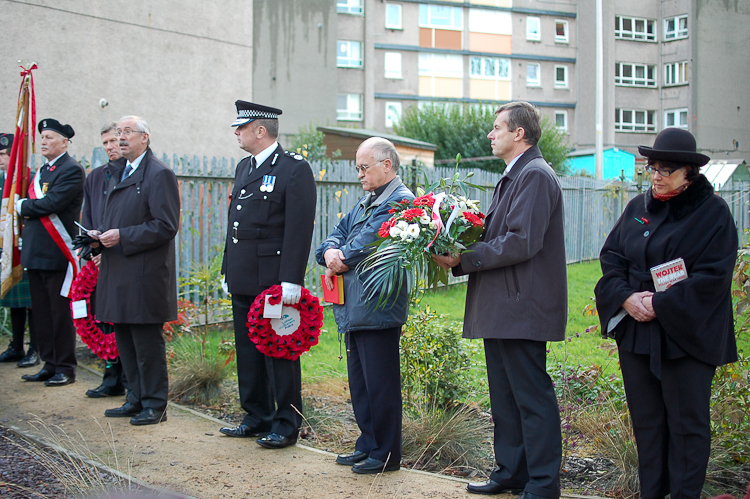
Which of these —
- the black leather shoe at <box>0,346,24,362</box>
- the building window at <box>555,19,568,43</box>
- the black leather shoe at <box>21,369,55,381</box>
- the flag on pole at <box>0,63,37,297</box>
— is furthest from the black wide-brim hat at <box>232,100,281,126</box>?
the building window at <box>555,19,568,43</box>

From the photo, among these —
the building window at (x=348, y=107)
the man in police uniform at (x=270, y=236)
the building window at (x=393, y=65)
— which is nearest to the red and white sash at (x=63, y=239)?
the man in police uniform at (x=270, y=236)

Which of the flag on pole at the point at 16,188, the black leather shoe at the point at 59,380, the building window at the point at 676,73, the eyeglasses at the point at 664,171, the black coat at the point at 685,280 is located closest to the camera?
the black coat at the point at 685,280

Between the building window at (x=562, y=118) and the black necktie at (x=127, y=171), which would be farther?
the building window at (x=562, y=118)

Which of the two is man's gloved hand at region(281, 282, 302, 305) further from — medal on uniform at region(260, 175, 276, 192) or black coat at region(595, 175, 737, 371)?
black coat at region(595, 175, 737, 371)

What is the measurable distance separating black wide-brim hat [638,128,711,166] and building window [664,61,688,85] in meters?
40.4

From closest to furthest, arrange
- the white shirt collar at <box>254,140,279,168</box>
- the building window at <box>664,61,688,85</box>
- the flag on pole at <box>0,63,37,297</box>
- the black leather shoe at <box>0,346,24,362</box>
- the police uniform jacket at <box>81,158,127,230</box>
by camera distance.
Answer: the white shirt collar at <box>254,140,279,168</box> → the police uniform jacket at <box>81,158,127,230</box> → the flag on pole at <box>0,63,37,297</box> → the black leather shoe at <box>0,346,24,362</box> → the building window at <box>664,61,688,85</box>

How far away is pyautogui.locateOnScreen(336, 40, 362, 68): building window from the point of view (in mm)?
36375

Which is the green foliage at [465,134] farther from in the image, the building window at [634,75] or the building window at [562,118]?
the building window at [634,75]

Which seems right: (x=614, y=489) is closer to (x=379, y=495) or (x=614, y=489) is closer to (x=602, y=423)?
(x=602, y=423)

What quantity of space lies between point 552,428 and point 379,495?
3.33ft

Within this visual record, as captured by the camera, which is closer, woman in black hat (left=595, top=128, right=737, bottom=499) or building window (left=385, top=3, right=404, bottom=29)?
woman in black hat (left=595, top=128, right=737, bottom=499)

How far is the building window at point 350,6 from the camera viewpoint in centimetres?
3603

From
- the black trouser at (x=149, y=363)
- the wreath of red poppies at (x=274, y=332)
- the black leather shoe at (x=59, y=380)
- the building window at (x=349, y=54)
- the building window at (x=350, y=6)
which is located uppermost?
the building window at (x=350, y=6)

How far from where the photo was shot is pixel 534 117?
3.85 meters
